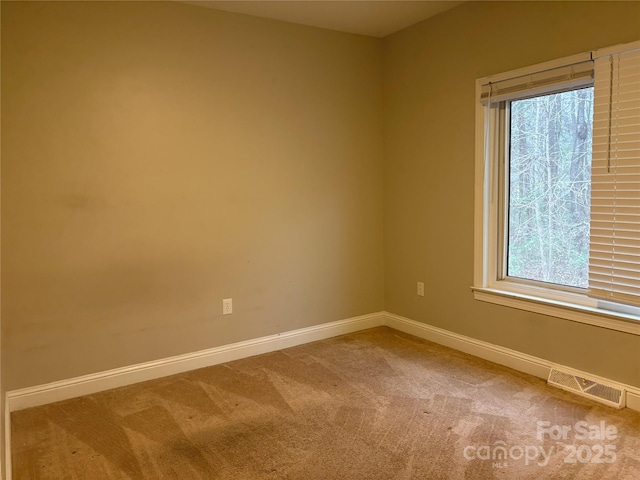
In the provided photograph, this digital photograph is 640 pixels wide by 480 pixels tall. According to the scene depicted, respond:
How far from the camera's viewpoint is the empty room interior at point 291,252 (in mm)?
2354

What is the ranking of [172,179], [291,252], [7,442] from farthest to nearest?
1. [291,252]
2. [172,179]
3. [7,442]

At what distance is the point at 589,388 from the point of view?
2.66 meters

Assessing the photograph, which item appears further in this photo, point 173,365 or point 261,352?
point 261,352

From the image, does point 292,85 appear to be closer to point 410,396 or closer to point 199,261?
point 199,261

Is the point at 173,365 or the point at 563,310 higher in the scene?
the point at 563,310

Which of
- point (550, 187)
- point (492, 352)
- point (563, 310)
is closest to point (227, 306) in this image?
point (492, 352)

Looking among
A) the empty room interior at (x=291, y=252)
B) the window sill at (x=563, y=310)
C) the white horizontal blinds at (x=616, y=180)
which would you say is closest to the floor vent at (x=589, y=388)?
the empty room interior at (x=291, y=252)

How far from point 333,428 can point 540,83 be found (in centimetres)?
234

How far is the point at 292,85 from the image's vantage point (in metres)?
3.56

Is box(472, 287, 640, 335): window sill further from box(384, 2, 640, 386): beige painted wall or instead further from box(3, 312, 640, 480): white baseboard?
box(3, 312, 640, 480): white baseboard

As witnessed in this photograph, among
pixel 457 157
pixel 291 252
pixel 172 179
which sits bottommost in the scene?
pixel 291 252

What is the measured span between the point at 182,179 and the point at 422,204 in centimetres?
185

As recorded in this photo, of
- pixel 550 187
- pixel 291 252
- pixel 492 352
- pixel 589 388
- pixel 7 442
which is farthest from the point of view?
pixel 291 252

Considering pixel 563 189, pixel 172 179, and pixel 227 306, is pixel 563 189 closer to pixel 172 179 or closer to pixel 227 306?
pixel 227 306
